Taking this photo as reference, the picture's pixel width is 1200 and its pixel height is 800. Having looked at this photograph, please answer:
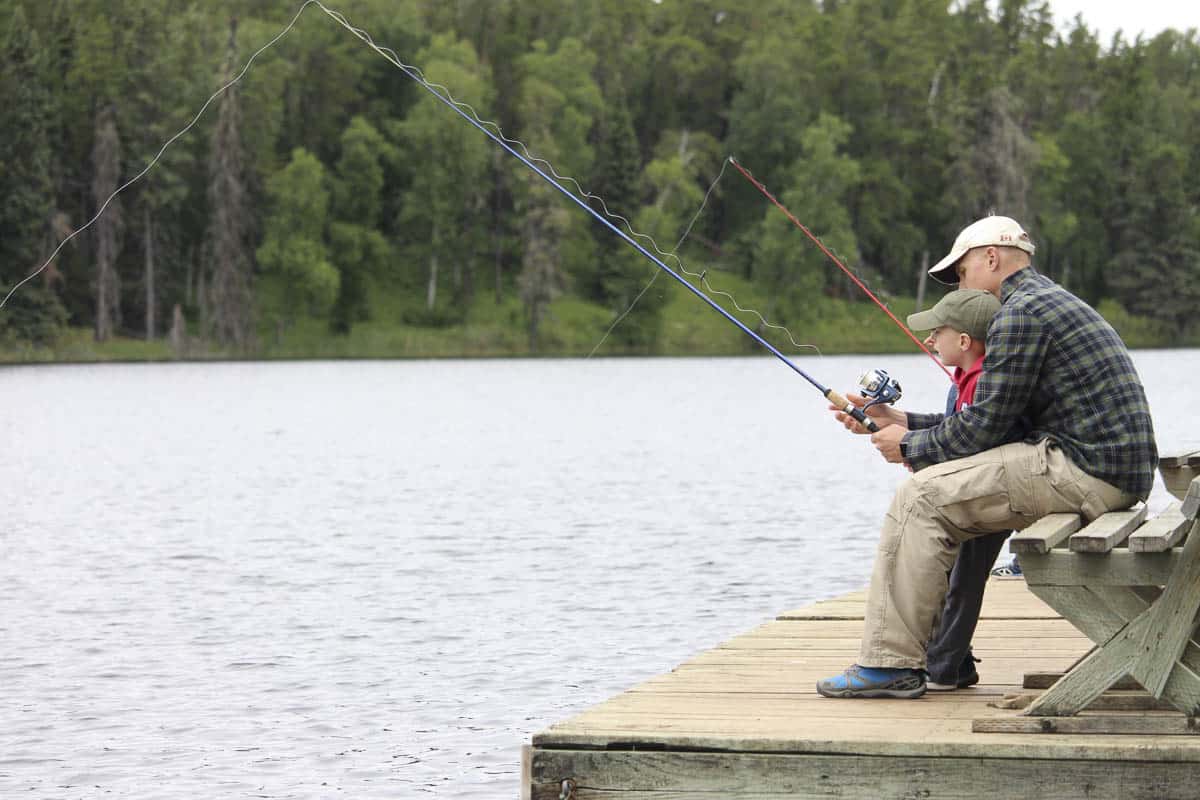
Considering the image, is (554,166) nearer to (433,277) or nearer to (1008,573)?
(433,277)

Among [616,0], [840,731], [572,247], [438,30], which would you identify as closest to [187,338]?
[572,247]

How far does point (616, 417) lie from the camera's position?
120 ft

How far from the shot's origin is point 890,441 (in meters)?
5.18

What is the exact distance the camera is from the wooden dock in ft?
14.5

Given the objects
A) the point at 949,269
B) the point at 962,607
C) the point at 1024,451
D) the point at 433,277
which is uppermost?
the point at 433,277

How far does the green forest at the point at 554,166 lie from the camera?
6825cm

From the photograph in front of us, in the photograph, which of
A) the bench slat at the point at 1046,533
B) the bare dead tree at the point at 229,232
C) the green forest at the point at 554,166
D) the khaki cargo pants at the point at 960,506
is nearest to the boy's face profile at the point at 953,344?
the khaki cargo pants at the point at 960,506

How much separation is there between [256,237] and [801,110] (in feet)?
80.4

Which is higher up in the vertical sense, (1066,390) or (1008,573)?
(1066,390)

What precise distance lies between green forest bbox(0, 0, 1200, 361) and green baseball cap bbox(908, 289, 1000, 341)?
58.6 m

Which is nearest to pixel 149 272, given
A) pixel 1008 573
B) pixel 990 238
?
pixel 1008 573

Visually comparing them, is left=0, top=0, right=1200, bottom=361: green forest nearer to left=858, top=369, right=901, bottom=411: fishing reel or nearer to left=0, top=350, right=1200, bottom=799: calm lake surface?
left=0, top=350, right=1200, bottom=799: calm lake surface

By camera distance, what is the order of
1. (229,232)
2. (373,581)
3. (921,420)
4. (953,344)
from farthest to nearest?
1. (229,232)
2. (373,581)
3. (921,420)
4. (953,344)

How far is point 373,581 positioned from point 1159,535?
30.1 feet
